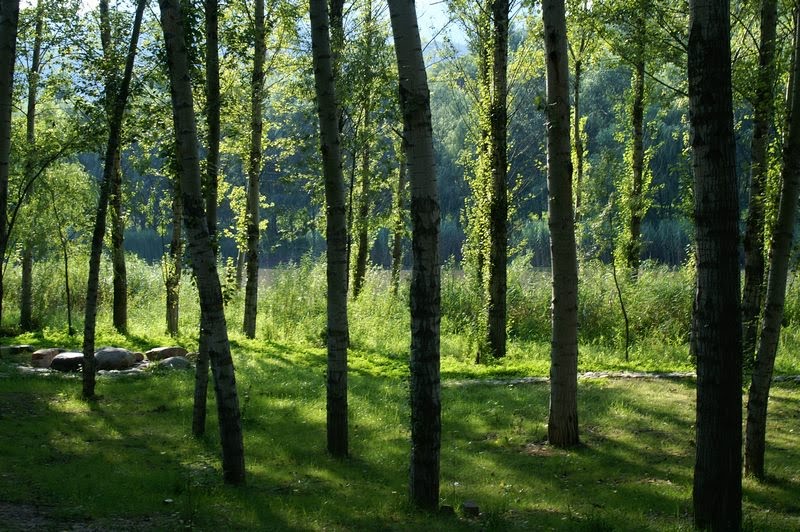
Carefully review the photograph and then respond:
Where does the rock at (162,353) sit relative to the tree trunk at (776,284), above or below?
below

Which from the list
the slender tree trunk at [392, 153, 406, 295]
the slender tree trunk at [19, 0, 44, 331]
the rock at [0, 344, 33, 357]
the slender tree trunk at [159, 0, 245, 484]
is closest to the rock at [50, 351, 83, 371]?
the rock at [0, 344, 33, 357]

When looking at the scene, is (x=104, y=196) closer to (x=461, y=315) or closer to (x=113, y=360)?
(x=113, y=360)

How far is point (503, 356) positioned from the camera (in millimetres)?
16391

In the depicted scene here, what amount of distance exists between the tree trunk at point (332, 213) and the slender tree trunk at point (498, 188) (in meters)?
8.07

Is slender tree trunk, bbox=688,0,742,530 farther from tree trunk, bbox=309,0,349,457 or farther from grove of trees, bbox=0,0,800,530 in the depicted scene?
tree trunk, bbox=309,0,349,457

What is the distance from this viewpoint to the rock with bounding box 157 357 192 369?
556 inches

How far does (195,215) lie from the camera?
695cm

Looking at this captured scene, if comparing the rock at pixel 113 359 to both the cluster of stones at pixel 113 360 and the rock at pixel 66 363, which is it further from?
the rock at pixel 66 363

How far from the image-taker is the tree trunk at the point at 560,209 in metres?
8.48

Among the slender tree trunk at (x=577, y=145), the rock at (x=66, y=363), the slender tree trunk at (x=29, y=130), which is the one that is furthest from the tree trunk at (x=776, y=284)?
the slender tree trunk at (x=29, y=130)

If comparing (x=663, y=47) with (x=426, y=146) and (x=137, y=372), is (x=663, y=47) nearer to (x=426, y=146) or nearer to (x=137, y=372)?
(x=426, y=146)

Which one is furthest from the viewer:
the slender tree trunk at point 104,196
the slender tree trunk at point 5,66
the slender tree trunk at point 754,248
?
the slender tree trunk at point 754,248

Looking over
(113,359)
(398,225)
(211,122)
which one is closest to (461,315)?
(398,225)

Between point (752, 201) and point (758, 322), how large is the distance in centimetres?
200
